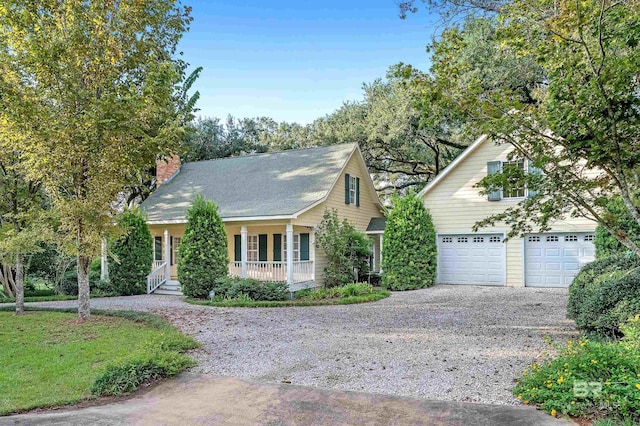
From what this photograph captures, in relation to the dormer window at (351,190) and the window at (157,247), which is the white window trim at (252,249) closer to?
the dormer window at (351,190)

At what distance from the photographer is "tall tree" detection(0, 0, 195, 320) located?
7.93 meters

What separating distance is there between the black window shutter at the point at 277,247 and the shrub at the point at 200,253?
9.30ft

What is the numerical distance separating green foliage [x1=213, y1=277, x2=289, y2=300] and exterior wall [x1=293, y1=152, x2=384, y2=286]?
7.45ft

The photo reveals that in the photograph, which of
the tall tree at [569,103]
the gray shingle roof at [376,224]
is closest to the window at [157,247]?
the gray shingle roof at [376,224]

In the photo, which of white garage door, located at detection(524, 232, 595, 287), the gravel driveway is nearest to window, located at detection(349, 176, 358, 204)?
the gravel driveway

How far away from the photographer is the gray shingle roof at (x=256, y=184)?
47.4 feet

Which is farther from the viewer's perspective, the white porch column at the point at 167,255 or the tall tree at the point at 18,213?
the white porch column at the point at 167,255

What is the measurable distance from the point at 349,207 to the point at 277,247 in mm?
3485

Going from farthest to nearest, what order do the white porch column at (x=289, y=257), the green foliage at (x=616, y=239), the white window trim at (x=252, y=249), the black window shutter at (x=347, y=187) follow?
the black window shutter at (x=347, y=187)
the white window trim at (x=252, y=249)
the white porch column at (x=289, y=257)
the green foliage at (x=616, y=239)

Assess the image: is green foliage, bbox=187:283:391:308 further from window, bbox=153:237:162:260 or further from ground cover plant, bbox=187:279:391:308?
window, bbox=153:237:162:260

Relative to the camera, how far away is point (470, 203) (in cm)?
1531

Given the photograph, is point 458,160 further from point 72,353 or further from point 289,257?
point 72,353

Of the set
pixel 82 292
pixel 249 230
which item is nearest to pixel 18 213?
pixel 82 292

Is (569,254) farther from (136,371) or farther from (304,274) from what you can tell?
(136,371)
